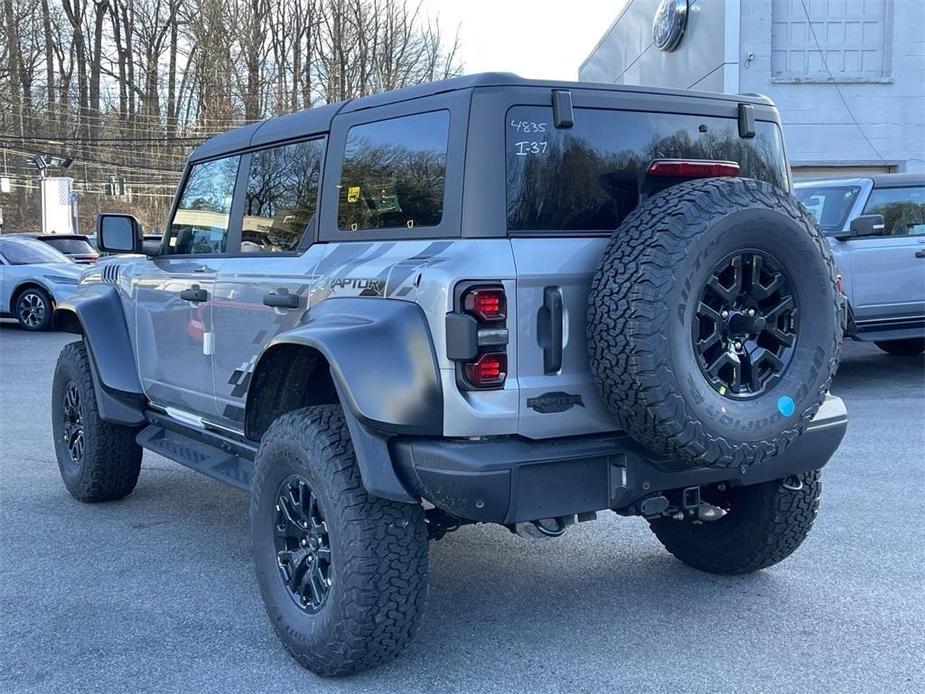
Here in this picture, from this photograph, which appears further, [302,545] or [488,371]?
[302,545]

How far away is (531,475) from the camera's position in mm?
3068

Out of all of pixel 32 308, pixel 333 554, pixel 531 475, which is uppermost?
pixel 531 475

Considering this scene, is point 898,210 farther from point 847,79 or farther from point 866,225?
point 847,79

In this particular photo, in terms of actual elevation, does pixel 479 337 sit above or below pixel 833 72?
below

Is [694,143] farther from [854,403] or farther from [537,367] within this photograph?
[854,403]

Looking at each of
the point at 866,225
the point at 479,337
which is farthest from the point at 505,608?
the point at 866,225

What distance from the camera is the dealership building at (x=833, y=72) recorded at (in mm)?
16266

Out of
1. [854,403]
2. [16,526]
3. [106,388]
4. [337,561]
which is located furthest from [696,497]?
[854,403]

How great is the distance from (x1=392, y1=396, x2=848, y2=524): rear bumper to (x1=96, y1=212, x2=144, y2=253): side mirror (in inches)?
105

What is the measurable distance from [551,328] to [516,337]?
122 millimetres

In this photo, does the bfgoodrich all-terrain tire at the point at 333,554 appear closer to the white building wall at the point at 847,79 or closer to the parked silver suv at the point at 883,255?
the parked silver suv at the point at 883,255

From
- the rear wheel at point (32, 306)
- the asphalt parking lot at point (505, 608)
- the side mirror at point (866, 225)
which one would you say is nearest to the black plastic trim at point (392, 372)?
the asphalt parking lot at point (505, 608)

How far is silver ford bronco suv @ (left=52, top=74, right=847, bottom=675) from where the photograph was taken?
3020 millimetres

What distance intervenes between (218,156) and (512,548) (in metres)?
2.38
